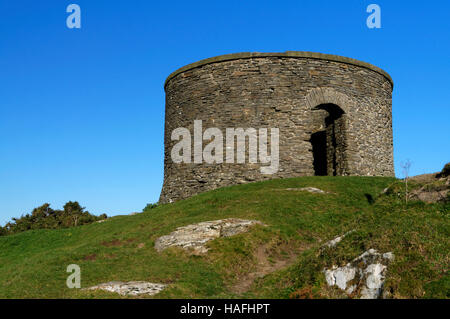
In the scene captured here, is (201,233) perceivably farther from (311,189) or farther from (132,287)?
(311,189)

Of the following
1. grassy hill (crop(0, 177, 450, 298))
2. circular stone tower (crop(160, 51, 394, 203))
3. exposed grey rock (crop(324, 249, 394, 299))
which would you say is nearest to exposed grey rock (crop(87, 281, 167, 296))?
grassy hill (crop(0, 177, 450, 298))

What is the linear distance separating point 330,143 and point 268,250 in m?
12.3

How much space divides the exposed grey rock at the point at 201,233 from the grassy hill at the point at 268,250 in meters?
0.36

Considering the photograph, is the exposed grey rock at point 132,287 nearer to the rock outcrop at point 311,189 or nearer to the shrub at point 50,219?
the rock outcrop at point 311,189

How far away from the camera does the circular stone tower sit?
22953 mm

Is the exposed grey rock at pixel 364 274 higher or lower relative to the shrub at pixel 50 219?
lower

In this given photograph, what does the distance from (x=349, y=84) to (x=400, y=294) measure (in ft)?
57.1

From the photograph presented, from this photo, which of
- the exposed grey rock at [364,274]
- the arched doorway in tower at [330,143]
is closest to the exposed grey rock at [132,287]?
the exposed grey rock at [364,274]

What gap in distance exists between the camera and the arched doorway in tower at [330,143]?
2347 cm

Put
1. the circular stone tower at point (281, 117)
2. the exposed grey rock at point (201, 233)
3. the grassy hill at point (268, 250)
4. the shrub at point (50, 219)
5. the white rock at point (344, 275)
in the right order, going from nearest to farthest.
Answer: the white rock at point (344, 275) → the grassy hill at point (268, 250) → the exposed grey rock at point (201, 233) → the circular stone tower at point (281, 117) → the shrub at point (50, 219)

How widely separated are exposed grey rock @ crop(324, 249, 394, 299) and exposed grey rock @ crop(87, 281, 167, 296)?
3978 mm

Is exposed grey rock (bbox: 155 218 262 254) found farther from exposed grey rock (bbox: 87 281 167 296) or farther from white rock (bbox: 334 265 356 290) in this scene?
white rock (bbox: 334 265 356 290)

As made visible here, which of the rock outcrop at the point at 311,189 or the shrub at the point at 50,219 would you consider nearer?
the rock outcrop at the point at 311,189
